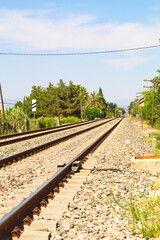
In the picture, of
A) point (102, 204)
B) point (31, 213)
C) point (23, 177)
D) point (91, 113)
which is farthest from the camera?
point (91, 113)

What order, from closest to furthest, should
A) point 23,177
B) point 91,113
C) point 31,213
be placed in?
point 31,213 < point 23,177 < point 91,113

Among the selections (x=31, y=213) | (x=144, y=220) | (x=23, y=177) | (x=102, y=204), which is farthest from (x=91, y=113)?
(x=144, y=220)

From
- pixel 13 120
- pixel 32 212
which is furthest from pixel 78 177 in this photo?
pixel 13 120

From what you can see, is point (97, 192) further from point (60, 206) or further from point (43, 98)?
point (43, 98)

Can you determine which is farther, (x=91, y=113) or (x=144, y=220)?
(x=91, y=113)

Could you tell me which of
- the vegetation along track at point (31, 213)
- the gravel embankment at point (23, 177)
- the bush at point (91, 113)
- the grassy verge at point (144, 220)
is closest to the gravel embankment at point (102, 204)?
the grassy verge at point (144, 220)

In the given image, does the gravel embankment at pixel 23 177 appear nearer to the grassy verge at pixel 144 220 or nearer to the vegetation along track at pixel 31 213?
the vegetation along track at pixel 31 213

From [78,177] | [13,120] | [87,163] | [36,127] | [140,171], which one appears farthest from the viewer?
[36,127]

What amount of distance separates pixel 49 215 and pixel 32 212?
283mm

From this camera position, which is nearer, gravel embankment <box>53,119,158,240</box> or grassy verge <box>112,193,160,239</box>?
grassy verge <box>112,193,160,239</box>

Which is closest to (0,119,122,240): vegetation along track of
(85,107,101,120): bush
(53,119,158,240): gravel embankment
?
(53,119,158,240): gravel embankment

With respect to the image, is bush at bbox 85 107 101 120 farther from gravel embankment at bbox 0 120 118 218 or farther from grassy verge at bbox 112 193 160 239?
grassy verge at bbox 112 193 160 239

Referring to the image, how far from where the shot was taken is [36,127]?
98.7ft

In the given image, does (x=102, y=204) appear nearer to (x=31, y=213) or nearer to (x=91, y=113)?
(x=31, y=213)
